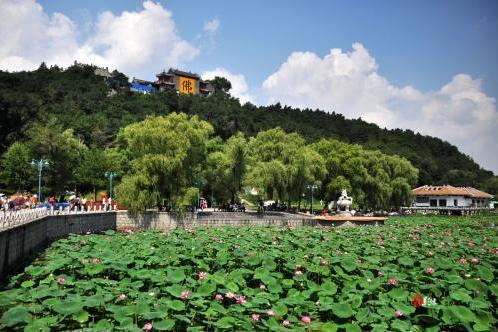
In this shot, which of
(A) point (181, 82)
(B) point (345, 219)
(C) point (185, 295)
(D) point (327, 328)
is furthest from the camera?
(A) point (181, 82)

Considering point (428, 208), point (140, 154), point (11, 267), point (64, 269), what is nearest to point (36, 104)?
A: point (140, 154)

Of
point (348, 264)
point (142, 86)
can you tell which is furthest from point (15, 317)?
point (142, 86)

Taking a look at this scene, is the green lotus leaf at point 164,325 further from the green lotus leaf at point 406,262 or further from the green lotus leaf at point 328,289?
the green lotus leaf at point 406,262

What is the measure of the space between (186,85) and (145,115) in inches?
1918

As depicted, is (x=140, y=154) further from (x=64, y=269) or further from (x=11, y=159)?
(x=64, y=269)

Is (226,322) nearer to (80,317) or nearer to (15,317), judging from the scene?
(80,317)

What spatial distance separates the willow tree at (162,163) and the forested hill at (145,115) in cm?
2386

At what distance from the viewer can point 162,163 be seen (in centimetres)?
3162

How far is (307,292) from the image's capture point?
8.20m

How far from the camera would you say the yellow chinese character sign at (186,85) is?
404 feet

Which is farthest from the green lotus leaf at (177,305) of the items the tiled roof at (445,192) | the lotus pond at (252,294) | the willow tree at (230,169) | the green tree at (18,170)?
the tiled roof at (445,192)

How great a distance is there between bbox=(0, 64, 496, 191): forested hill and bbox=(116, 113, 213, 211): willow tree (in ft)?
78.3

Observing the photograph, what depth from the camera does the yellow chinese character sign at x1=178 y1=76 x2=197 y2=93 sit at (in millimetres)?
123250

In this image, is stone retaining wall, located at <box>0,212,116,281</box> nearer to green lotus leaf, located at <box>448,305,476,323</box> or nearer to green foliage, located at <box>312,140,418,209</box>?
green lotus leaf, located at <box>448,305,476,323</box>
